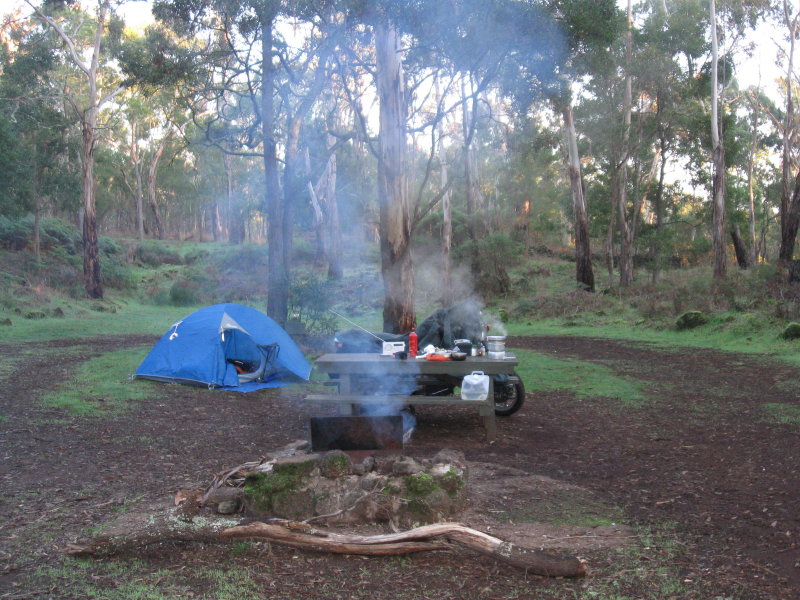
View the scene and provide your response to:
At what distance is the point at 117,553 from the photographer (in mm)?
3508

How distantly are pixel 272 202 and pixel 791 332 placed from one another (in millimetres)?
9921

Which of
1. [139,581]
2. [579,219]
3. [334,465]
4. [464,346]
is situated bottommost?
[139,581]

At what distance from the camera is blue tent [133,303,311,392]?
8984mm

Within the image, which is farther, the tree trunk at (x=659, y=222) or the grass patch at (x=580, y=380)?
the tree trunk at (x=659, y=222)

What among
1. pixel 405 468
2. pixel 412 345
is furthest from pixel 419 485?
pixel 412 345

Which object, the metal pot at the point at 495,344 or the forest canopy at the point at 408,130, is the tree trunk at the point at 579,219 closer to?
the forest canopy at the point at 408,130

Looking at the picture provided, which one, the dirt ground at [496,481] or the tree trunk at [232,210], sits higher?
the tree trunk at [232,210]

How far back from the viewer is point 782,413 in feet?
23.3

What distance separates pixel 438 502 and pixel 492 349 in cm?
278

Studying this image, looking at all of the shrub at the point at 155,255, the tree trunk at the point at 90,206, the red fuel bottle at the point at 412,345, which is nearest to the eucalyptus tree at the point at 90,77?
the tree trunk at the point at 90,206

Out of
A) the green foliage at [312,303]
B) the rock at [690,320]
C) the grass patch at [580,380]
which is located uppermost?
the green foliage at [312,303]

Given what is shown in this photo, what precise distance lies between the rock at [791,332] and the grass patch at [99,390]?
35.3ft

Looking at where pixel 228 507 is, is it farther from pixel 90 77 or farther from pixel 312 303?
pixel 90 77

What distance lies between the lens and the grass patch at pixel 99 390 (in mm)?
7672
